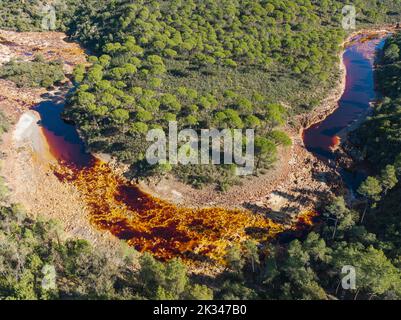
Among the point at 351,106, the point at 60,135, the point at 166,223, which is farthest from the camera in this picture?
the point at 351,106

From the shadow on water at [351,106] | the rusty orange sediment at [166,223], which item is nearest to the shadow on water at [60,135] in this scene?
the rusty orange sediment at [166,223]

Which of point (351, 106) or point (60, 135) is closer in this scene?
point (60, 135)

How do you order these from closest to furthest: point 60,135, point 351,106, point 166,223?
point 166,223, point 60,135, point 351,106

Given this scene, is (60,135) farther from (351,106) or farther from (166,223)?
(351,106)

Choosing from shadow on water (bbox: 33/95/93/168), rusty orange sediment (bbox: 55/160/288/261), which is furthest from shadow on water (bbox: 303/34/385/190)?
shadow on water (bbox: 33/95/93/168)

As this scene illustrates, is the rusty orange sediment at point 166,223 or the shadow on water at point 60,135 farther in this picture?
the shadow on water at point 60,135

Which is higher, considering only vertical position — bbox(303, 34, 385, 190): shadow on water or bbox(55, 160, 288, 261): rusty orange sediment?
bbox(303, 34, 385, 190): shadow on water

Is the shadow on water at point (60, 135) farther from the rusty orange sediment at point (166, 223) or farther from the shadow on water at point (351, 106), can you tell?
the shadow on water at point (351, 106)

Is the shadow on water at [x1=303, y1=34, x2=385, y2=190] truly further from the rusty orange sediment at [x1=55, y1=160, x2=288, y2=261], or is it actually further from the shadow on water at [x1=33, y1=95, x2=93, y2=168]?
the shadow on water at [x1=33, y1=95, x2=93, y2=168]

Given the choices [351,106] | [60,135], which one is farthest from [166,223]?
[351,106]

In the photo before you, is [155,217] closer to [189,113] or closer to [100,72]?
[189,113]

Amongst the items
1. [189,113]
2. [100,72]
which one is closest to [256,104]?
[189,113]
